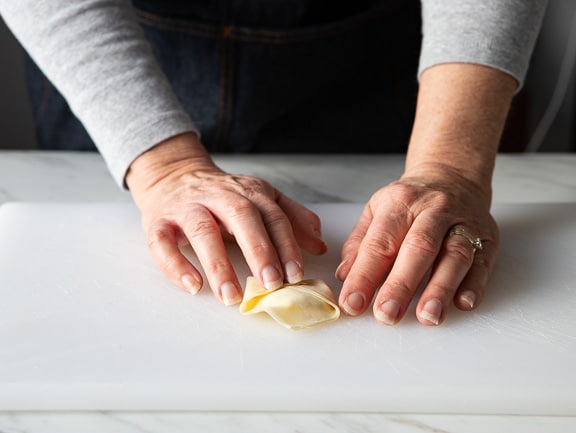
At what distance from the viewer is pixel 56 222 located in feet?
3.20

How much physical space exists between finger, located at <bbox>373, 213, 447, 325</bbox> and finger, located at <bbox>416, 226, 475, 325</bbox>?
11 millimetres

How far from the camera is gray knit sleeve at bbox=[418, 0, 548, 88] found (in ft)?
3.08

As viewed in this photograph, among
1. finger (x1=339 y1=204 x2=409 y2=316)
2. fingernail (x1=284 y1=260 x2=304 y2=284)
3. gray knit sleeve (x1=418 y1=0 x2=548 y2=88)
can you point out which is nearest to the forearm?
gray knit sleeve (x1=418 y1=0 x2=548 y2=88)

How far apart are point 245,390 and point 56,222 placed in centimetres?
46

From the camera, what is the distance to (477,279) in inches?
30.9

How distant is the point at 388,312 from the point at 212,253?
0.68ft

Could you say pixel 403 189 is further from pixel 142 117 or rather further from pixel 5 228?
pixel 5 228

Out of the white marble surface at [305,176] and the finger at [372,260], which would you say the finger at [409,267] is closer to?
the finger at [372,260]

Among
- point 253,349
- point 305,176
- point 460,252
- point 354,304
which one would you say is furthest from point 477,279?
point 305,176

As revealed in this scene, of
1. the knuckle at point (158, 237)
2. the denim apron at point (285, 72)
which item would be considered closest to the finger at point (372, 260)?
the knuckle at point (158, 237)

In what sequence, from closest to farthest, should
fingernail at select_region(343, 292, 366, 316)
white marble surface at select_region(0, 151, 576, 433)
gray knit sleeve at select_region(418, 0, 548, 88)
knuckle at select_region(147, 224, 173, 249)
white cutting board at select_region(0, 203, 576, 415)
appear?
white cutting board at select_region(0, 203, 576, 415) → fingernail at select_region(343, 292, 366, 316) → knuckle at select_region(147, 224, 173, 249) → gray knit sleeve at select_region(418, 0, 548, 88) → white marble surface at select_region(0, 151, 576, 433)

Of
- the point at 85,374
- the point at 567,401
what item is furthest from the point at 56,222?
the point at 567,401

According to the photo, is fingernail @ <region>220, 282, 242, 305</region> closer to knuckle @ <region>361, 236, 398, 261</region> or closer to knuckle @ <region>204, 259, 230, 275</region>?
knuckle @ <region>204, 259, 230, 275</region>

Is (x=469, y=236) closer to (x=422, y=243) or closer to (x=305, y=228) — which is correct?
(x=422, y=243)
